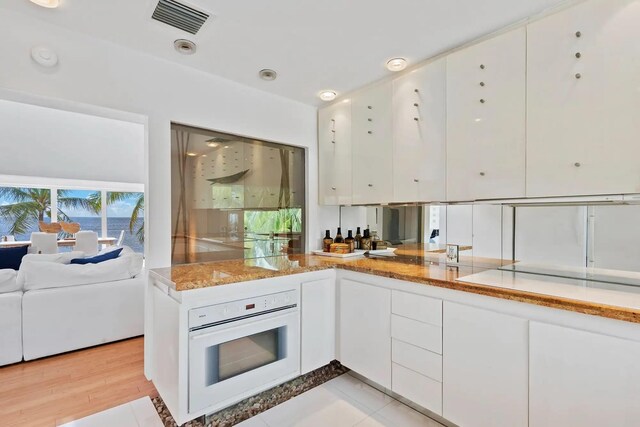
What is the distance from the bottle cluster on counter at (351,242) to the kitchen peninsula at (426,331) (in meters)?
0.26

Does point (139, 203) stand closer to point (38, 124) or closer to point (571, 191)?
point (38, 124)

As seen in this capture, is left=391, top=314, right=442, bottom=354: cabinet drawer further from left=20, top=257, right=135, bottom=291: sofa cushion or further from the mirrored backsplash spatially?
left=20, top=257, right=135, bottom=291: sofa cushion

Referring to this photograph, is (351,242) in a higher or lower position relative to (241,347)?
higher

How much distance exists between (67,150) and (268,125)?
4817 millimetres

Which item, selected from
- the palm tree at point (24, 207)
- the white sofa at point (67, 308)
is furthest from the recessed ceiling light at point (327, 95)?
the palm tree at point (24, 207)

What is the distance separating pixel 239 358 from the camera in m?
1.85

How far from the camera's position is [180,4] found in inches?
60.7

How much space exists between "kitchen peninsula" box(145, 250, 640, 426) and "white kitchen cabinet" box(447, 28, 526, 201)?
1.85ft

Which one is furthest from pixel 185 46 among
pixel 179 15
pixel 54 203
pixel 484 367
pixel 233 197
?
pixel 54 203

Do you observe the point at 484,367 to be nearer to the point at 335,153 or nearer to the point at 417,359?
the point at 417,359

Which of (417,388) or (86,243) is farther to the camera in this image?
(86,243)

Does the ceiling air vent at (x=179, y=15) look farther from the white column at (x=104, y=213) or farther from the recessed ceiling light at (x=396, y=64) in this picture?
the white column at (x=104, y=213)

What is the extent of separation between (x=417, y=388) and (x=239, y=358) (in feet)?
3.54

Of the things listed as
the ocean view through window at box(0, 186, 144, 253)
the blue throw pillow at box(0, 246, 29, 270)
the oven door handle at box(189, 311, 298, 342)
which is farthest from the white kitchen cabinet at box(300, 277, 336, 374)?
the ocean view through window at box(0, 186, 144, 253)
